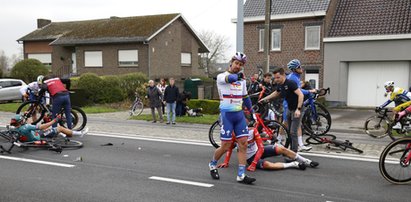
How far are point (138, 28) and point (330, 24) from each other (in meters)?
16.1

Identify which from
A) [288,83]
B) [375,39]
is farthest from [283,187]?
[375,39]

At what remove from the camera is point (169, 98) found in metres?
14.6

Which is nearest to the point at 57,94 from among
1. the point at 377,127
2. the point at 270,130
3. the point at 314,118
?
the point at 270,130

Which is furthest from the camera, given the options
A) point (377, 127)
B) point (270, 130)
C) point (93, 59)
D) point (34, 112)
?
point (93, 59)

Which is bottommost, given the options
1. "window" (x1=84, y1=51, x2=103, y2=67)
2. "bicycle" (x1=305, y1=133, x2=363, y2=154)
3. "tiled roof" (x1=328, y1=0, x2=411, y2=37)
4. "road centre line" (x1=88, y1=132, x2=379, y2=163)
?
"road centre line" (x1=88, y1=132, x2=379, y2=163)

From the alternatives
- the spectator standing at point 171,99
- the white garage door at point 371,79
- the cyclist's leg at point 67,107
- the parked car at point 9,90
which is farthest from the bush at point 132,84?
the cyclist's leg at point 67,107

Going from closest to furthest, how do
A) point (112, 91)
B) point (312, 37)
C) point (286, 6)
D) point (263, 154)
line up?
1. point (263, 154)
2. point (112, 91)
3. point (312, 37)
4. point (286, 6)

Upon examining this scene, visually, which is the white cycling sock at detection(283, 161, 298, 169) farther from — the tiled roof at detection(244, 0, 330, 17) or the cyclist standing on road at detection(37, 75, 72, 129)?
the tiled roof at detection(244, 0, 330, 17)

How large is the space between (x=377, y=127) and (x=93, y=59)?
2710 centimetres

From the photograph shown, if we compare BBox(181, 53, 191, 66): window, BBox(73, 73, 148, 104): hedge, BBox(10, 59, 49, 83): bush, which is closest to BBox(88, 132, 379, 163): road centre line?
BBox(73, 73, 148, 104): hedge

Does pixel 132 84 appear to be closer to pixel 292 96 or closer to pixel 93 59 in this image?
pixel 93 59

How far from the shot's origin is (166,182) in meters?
6.68

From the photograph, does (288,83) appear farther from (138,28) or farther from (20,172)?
(138,28)

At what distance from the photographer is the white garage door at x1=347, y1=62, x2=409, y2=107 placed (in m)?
21.5
